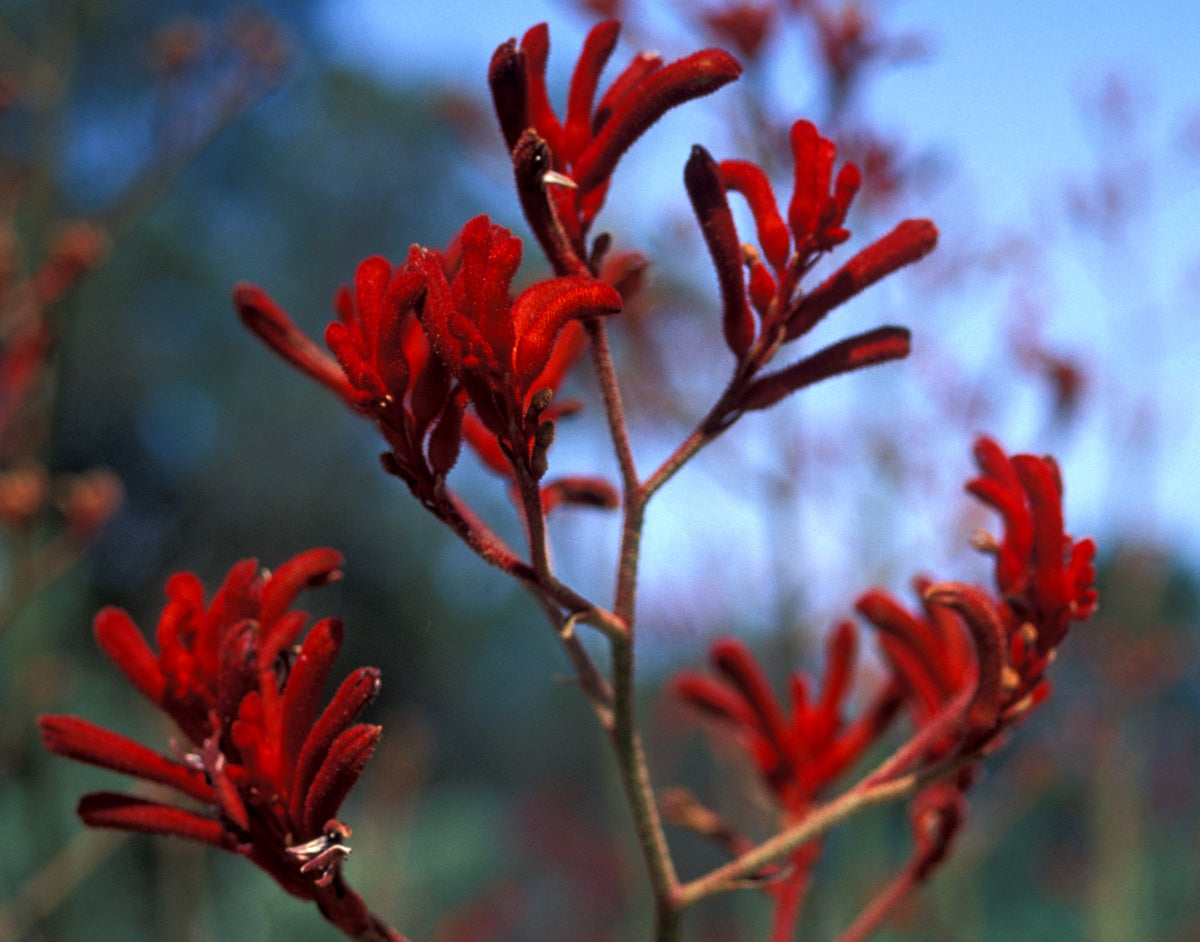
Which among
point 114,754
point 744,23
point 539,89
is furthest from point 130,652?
point 744,23

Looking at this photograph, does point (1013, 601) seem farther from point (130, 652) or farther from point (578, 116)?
point (130, 652)

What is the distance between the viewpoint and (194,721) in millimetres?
716

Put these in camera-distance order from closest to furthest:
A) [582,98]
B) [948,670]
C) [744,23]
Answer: [582,98] → [948,670] → [744,23]

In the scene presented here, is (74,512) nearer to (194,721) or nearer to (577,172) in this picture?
(194,721)

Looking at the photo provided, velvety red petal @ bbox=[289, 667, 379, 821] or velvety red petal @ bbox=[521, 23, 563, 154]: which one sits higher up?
velvety red petal @ bbox=[521, 23, 563, 154]

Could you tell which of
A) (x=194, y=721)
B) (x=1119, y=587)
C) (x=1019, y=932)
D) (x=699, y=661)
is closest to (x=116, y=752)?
(x=194, y=721)

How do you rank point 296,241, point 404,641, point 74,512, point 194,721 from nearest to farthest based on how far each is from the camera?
point 194,721, point 74,512, point 404,641, point 296,241

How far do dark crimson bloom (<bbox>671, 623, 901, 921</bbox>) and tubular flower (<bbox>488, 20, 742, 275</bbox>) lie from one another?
397 millimetres

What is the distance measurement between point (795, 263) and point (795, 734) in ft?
1.39

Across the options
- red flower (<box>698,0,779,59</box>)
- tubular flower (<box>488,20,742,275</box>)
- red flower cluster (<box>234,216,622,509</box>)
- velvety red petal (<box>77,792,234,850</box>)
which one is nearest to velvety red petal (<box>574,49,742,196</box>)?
tubular flower (<box>488,20,742,275</box>)

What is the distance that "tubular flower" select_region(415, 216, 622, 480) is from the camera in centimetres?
60

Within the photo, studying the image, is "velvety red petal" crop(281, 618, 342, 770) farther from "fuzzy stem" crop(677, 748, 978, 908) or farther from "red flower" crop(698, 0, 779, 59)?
"red flower" crop(698, 0, 779, 59)

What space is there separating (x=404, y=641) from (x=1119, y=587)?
7.69 meters

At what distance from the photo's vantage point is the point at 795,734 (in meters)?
0.97
